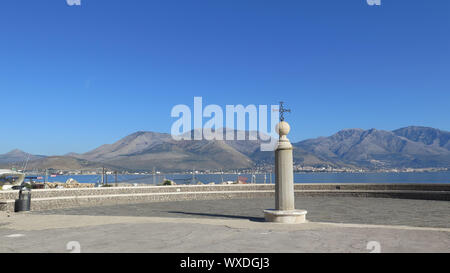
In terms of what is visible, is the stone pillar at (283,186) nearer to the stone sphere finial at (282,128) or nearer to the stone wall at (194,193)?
the stone sphere finial at (282,128)

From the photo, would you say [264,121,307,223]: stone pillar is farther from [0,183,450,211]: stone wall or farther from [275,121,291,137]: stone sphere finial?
[0,183,450,211]: stone wall

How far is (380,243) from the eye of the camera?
8.89 meters

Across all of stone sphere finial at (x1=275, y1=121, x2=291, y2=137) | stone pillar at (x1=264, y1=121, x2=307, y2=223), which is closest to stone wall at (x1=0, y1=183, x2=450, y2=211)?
stone pillar at (x1=264, y1=121, x2=307, y2=223)

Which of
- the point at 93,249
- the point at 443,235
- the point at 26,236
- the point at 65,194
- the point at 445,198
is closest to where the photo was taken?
the point at 93,249

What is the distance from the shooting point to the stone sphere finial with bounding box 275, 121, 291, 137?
1447cm

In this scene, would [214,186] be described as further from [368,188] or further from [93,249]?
[93,249]

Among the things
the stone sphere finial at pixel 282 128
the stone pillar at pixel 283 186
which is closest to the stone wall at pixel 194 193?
the stone pillar at pixel 283 186

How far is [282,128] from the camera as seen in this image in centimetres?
1451

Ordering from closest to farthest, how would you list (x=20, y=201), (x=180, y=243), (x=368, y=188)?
(x=180, y=243), (x=20, y=201), (x=368, y=188)

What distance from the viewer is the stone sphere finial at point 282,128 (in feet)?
47.5

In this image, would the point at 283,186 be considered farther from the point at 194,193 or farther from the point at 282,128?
the point at 194,193
